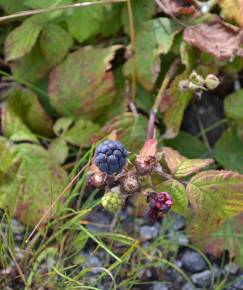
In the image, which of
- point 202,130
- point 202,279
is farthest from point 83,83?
point 202,279

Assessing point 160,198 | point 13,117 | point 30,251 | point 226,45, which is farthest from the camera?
point 13,117

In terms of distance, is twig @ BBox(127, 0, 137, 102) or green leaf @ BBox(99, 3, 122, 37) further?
green leaf @ BBox(99, 3, 122, 37)

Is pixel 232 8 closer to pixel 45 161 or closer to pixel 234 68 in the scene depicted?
pixel 234 68

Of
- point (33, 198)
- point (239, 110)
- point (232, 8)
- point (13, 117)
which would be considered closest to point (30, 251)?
point (33, 198)

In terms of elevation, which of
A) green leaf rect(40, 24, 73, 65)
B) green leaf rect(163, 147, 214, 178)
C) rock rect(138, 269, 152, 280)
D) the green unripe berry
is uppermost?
green leaf rect(40, 24, 73, 65)

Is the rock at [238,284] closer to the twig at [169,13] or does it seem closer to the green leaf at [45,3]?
the twig at [169,13]

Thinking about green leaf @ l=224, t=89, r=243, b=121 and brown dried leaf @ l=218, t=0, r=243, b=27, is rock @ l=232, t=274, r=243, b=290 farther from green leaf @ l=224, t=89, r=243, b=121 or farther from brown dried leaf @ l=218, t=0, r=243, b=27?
brown dried leaf @ l=218, t=0, r=243, b=27

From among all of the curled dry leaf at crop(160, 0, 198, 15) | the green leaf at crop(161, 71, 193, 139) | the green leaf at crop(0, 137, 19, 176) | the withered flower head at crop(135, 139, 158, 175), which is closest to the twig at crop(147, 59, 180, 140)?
the green leaf at crop(161, 71, 193, 139)
